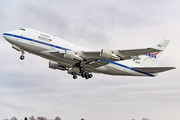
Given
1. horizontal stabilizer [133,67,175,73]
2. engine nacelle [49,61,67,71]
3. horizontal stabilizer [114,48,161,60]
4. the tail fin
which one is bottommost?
horizontal stabilizer [133,67,175,73]

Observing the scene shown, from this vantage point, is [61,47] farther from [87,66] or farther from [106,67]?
[106,67]

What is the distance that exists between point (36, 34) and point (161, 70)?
878 inches

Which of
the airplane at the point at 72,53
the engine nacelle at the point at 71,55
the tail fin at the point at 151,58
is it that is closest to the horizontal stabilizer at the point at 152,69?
the airplane at the point at 72,53

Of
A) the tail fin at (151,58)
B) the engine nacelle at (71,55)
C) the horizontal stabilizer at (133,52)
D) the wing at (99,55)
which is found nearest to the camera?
the horizontal stabilizer at (133,52)

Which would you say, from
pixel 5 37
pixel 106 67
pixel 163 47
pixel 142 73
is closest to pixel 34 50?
pixel 5 37

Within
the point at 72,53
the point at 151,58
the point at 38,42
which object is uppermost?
the point at 38,42

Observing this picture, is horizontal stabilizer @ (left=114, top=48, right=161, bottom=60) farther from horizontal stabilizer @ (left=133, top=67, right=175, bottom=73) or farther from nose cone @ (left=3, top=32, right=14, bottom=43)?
nose cone @ (left=3, top=32, right=14, bottom=43)

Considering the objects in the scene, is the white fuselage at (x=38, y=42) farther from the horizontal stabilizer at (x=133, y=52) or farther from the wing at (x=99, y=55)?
the horizontal stabilizer at (x=133, y=52)

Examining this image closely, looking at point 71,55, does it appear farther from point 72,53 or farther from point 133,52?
point 133,52

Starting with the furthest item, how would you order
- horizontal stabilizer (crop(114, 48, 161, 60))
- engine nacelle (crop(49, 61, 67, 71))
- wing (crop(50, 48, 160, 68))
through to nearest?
engine nacelle (crop(49, 61, 67, 71)) → wing (crop(50, 48, 160, 68)) → horizontal stabilizer (crop(114, 48, 161, 60))

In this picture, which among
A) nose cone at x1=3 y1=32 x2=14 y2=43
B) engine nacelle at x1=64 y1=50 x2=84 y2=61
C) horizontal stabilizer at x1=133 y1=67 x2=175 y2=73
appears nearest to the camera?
engine nacelle at x1=64 y1=50 x2=84 y2=61

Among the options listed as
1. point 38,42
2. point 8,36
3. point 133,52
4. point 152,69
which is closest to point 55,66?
point 38,42

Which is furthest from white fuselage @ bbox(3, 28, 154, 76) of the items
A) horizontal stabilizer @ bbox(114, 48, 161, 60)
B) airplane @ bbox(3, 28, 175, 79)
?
horizontal stabilizer @ bbox(114, 48, 161, 60)

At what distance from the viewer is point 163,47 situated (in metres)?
48.6
